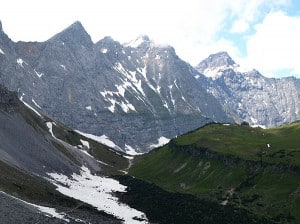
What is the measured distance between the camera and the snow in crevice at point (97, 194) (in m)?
134

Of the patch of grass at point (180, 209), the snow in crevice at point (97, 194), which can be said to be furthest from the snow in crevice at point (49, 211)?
the patch of grass at point (180, 209)

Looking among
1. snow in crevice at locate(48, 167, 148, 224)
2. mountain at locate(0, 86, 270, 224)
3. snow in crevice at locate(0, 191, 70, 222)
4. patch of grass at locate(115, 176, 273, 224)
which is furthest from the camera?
snow in crevice at locate(48, 167, 148, 224)

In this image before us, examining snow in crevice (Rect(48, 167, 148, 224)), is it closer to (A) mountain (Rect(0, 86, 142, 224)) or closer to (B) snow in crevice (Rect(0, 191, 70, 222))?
(A) mountain (Rect(0, 86, 142, 224))

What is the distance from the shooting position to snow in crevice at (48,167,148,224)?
441 ft

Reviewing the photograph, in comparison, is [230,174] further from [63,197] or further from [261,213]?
[63,197]

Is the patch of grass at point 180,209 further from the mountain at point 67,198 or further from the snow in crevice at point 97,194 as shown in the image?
the snow in crevice at point 97,194

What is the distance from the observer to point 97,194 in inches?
6476

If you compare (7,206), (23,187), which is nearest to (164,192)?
(23,187)

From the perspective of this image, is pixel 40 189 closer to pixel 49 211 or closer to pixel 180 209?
pixel 49 211

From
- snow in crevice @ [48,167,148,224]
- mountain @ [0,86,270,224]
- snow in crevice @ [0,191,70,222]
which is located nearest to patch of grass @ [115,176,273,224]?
mountain @ [0,86,270,224]

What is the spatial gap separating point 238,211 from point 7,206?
75165mm

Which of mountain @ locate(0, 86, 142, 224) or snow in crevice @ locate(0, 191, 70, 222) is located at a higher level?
mountain @ locate(0, 86, 142, 224)

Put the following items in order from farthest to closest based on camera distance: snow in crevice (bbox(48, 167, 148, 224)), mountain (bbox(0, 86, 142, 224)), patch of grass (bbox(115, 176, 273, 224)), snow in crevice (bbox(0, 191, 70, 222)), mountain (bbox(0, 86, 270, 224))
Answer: snow in crevice (bbox(48, 167, 148, 224)) → patch of grass (bbox(115, 176, 273, 224)) → mountain (bbox(0, 86, 270, 224)) → snow in crevice (bbox(0, 191, 70, 222)) → mountain (bbox(0, 86, 142, 224))

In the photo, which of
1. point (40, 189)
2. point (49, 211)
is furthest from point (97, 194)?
point (49, 211)
